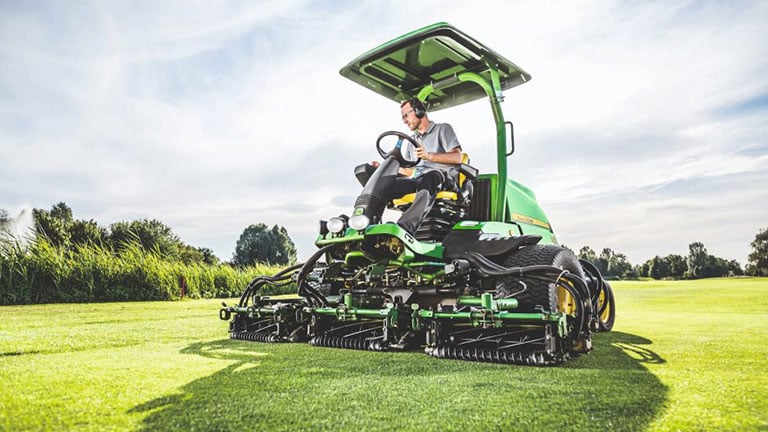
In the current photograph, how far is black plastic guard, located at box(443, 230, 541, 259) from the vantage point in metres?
4.48

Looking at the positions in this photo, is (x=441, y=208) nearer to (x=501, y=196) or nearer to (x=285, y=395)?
(x=501, y=196)

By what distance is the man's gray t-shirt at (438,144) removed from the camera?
5.03 metres

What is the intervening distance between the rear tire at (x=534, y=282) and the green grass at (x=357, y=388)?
0.52 meters

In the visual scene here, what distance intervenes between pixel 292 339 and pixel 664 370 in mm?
3138

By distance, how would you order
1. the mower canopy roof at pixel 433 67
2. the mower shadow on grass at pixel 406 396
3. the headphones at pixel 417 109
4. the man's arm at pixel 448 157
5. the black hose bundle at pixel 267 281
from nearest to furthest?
the mower shadow on grass at pixel 406 396 → the man's arm at pixel 448 157 → the mower canopy roof at pixel 433 67 → the headphones at pixel 417 109 → the black hose bundle at pixel 267 281

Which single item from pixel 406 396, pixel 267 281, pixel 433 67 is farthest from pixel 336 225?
pixel 433 67

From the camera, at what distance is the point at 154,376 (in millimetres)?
3137

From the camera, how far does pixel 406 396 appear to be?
261 centimetres

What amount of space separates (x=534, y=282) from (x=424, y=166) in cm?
172

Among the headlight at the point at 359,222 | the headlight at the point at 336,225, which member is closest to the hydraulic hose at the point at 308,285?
the headlight at the point at 336,225

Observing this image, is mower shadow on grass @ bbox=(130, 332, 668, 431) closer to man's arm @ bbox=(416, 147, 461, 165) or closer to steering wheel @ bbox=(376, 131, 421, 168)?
steering wheel @ bbox=(376, 131, 421, 168)

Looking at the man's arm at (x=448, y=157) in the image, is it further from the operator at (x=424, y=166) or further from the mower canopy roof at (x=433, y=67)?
the mower canopy roof at (x=433, y=67)

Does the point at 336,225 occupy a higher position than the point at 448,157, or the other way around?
the point at 448,157

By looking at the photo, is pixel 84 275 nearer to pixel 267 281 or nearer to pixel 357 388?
pixel 267 281
